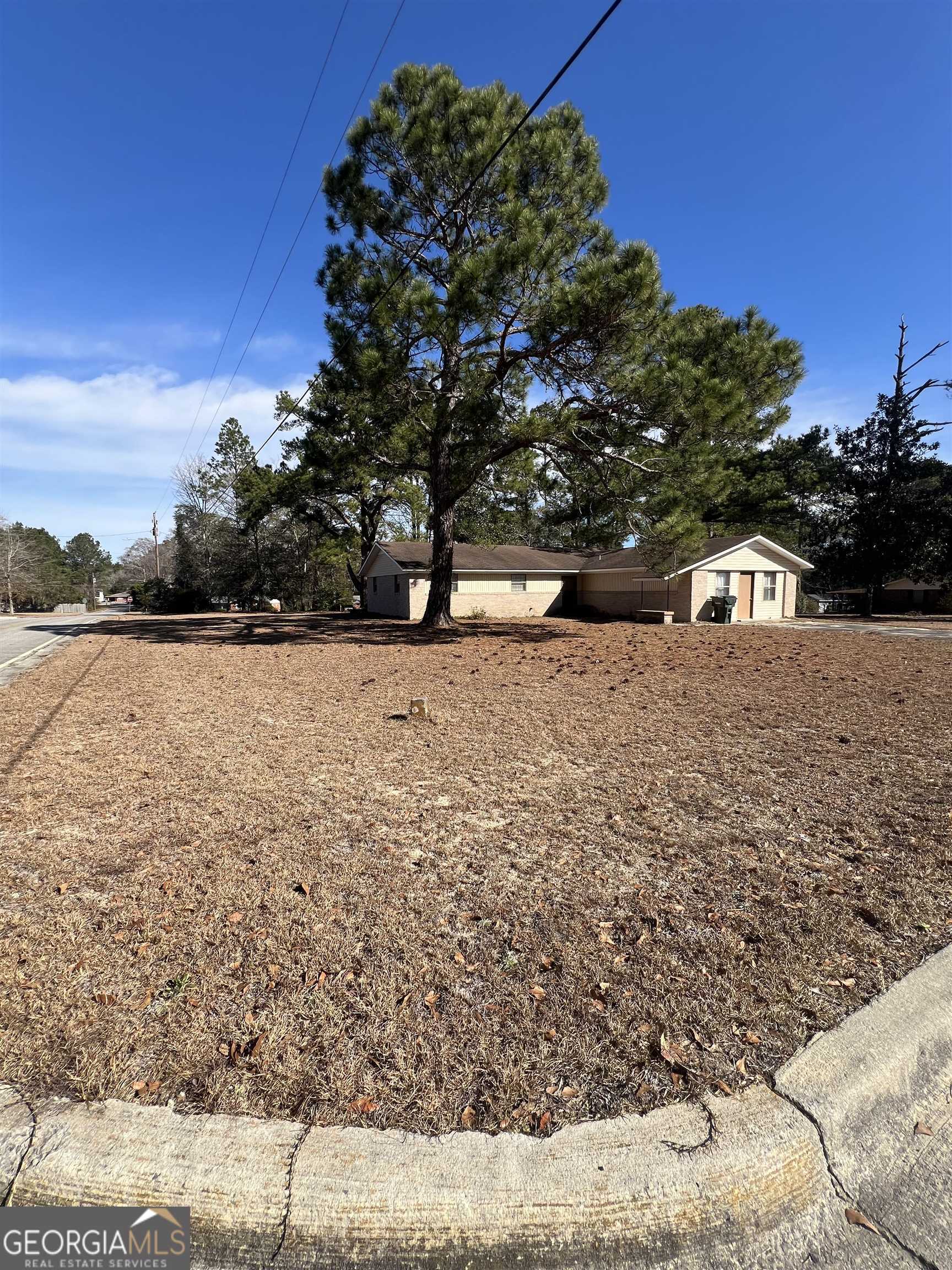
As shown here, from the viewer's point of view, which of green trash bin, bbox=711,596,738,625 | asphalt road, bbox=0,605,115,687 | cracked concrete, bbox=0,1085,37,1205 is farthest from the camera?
green trash bin, bbox=711,596,738,625

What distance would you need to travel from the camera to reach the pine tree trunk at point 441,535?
16.1 metres

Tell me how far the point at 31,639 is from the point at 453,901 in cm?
1923

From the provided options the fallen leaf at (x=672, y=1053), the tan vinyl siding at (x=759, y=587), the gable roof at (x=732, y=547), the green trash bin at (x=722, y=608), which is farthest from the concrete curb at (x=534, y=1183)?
the tan vinyl siding at (x=759, y=587)

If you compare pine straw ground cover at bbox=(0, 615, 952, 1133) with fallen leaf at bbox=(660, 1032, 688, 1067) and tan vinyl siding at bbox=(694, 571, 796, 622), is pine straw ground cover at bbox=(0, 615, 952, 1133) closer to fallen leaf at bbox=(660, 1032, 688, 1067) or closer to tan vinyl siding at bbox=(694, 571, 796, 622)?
fallen leaf at bbox=(660, 1032, 688, 1067)

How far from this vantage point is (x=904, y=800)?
14.8 feet

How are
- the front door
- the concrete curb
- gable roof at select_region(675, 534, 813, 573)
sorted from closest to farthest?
1. the concrete curb
2. gable roof at select_region(675, 534, 813, 573)
3. the front door

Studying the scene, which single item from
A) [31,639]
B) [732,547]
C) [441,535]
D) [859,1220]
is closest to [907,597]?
[732,547]

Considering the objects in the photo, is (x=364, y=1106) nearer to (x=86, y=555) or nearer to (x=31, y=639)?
(x=31, y=639)

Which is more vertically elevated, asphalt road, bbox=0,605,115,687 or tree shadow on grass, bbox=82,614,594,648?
tree shadow on grass, bbox=82,614,594,648

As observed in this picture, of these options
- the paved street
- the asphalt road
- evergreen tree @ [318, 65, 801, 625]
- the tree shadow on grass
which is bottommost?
the asphalt road

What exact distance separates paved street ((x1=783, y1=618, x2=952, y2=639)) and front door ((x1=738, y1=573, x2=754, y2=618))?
4.84ft

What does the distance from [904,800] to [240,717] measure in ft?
21.6

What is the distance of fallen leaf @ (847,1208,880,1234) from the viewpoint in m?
1.67

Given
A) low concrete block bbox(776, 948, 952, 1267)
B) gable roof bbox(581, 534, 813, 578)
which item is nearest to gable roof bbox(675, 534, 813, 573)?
gable roof bbox(581, 534, 813, 578)
